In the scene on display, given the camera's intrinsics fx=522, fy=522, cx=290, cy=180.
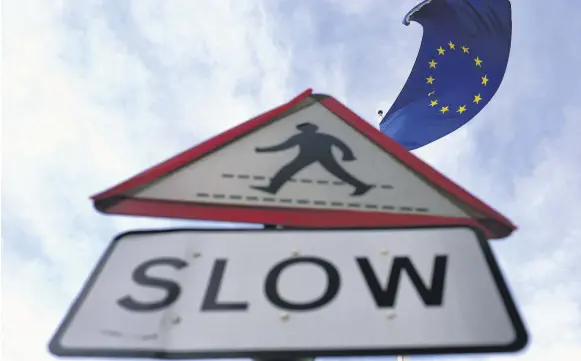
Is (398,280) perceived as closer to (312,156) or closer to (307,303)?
(307,303)

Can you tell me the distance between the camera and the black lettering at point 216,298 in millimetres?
1248

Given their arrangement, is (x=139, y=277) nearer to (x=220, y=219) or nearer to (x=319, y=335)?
(x=220, y=219)

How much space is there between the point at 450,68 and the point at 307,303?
6921 millimetres

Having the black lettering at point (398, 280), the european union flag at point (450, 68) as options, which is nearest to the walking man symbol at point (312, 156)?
the black lettering at point (398, 280)

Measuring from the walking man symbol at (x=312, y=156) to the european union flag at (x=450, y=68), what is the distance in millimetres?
5470

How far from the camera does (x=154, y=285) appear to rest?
4.33 feet

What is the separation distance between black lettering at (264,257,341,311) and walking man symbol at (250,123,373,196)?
A: 357mm

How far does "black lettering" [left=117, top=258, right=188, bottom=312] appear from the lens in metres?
1.26

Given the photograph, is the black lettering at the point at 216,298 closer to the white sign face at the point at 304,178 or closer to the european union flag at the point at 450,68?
the white sign face at the point at 304,178

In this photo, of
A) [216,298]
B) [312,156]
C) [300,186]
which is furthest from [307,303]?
[312,156]

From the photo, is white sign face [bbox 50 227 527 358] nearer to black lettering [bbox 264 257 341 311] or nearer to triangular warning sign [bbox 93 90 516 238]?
black lettering [bbox 264 257 341 311]

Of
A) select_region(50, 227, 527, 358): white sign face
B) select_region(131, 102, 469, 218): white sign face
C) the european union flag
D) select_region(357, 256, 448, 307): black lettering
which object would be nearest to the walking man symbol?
select_region(131, 102, 469, 218): white sign face

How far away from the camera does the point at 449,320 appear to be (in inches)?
46.2

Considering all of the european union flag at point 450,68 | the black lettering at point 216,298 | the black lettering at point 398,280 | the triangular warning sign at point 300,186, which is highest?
the european union flag at point 450,68
